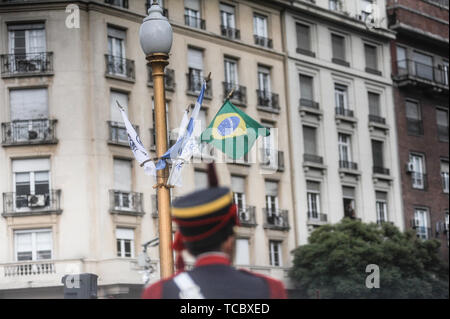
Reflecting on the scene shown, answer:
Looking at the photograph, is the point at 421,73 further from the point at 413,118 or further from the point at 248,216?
the point at 248,216

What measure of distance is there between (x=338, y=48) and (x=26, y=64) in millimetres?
17985

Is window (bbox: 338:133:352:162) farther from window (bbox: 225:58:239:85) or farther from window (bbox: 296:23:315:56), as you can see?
window (bbox: 225:58:239:85)

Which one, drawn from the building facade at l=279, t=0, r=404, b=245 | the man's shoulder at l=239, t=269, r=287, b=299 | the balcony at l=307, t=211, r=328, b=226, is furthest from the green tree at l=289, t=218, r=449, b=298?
the man's shoulder at l=239, t=269, r=287, b=299

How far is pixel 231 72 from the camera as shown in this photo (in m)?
49.4

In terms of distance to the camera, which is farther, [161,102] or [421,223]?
[421,223]

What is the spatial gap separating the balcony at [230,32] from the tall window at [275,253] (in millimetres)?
9429

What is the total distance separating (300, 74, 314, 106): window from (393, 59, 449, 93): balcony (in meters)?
6.77

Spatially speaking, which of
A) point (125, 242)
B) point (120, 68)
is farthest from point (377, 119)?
point (125, 242)

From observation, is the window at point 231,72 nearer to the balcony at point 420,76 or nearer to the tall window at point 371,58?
the tall window at point 371,58

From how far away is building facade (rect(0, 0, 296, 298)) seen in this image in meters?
42.0

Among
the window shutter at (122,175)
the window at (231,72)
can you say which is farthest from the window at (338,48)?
the window shutter at (122,175)

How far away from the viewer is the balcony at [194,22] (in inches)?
1879
